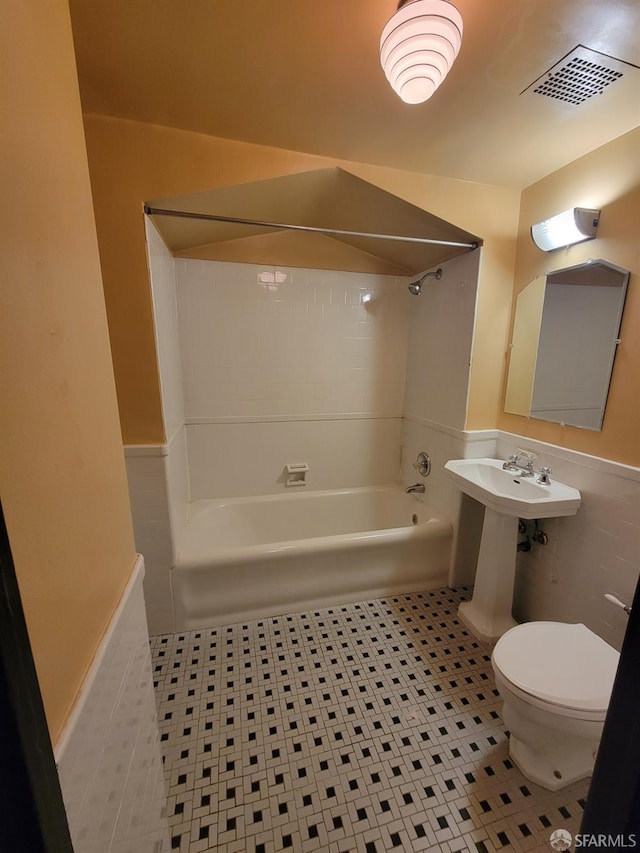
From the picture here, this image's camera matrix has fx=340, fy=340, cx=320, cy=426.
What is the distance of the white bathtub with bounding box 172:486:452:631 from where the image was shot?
5.98ft

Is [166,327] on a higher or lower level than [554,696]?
higher

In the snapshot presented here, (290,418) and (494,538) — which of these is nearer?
(494,538)

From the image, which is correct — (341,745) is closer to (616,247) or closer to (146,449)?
(146,449)

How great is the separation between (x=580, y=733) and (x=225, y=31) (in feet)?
7.64

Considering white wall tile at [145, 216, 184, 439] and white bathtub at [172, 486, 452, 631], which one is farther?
white bathtub at [172, 486, 452, 631]

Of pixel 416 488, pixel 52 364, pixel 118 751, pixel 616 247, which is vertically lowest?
pixel 416 488

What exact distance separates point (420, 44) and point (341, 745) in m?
2.24

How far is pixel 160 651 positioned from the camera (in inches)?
67.2

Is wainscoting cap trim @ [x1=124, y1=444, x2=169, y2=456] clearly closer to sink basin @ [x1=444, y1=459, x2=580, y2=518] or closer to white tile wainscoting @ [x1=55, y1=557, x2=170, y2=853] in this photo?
white tile wainscoting @ [x1=55, y1=557, x2=170, y2=853]

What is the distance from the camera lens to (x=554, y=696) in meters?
1.05

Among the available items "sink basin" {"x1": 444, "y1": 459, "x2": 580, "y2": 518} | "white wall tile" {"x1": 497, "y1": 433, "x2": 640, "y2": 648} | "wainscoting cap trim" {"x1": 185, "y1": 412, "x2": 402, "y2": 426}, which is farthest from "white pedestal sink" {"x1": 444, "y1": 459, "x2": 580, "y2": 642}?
"wainscoting cap trim" {"x1": 185, "y1": 412, "x2": 402, "y2": 426}

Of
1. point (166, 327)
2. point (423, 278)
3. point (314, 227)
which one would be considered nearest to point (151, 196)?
point (166, 327)

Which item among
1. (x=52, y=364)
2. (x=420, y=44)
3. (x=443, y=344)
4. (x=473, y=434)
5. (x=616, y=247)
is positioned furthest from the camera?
(x=443, y=344)

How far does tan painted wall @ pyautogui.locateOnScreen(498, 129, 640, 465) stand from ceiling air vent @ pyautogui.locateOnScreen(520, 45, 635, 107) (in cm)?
32
